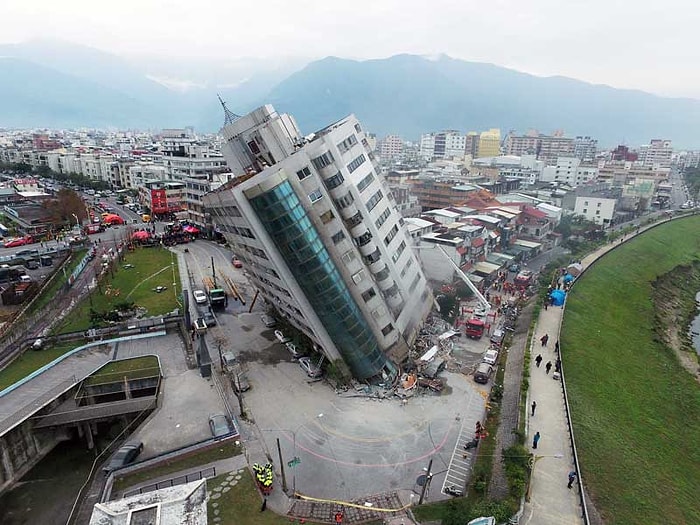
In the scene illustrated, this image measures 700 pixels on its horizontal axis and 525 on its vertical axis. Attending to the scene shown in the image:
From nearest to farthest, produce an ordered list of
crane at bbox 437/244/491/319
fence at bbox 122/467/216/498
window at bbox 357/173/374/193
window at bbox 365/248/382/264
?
fence at bbox 122/467/216/498 < window at bbox 365/248/382/264 < window at bbox 357/173/374/193 < crane at bbox 437/244/491/319

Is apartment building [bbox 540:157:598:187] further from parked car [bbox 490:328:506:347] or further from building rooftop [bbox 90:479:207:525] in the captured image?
building rooftop [bbox 90:479:207:525]

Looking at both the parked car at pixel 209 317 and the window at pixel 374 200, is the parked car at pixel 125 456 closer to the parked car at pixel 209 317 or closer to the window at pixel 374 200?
the parked car at pixel 209 317

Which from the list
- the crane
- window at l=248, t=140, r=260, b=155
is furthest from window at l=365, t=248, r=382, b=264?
the crane

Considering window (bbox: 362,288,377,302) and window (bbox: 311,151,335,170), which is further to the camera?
window (bbox: 362,288,377,302)

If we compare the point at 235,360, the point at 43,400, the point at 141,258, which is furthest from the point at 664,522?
the point at 141,258

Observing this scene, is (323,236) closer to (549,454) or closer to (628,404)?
(549,454)

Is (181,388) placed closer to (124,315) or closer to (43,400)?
(43,400)

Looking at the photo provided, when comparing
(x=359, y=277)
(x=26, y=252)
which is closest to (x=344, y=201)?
(x=359, y=277)
